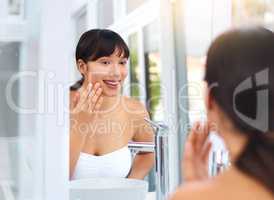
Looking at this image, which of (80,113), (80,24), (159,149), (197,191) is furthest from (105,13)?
(197,191)

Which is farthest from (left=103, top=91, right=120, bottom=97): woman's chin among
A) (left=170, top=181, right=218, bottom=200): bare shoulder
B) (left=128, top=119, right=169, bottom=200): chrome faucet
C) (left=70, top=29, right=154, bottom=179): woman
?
(left=170, top=181, right=218, bottom=200): bare shoulder

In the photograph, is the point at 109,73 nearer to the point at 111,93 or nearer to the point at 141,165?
the point at 111,93

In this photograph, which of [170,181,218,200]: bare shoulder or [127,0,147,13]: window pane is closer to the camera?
[170,181,218,200]: bare shoulder

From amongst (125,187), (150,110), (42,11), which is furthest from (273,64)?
(42,11)

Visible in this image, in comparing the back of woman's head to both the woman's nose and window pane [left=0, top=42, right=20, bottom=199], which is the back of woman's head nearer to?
the woman's nose

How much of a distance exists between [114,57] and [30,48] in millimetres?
249

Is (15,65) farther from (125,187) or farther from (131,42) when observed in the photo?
(125,187)

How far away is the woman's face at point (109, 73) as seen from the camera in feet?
4.00

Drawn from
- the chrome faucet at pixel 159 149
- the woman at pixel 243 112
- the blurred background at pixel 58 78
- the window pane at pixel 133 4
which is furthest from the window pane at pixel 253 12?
the chrome faucet at pixel 159 149

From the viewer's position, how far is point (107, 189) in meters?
1.22

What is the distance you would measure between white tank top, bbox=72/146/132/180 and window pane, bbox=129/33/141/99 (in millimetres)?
172

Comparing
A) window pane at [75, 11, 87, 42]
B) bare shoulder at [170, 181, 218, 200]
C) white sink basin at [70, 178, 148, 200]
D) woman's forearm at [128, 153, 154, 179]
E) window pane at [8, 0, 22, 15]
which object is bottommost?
white sink basin at [70, 178, 148, 200]

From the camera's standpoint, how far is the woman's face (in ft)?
4.00

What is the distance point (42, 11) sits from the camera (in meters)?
1.21
